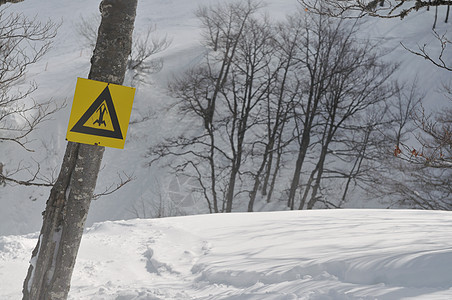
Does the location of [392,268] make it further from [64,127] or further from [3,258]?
[64,127]

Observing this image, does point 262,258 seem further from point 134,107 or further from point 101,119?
point 134,107

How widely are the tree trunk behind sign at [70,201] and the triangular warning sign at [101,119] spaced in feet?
0.43

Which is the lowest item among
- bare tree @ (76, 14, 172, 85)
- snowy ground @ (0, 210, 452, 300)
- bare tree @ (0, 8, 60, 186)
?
snowy ground @ (0, 210, 452, 300)

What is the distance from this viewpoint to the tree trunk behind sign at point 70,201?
11.8 feet

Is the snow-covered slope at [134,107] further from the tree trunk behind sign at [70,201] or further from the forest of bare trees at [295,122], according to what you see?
the tree trunk behind sign at [70,201]

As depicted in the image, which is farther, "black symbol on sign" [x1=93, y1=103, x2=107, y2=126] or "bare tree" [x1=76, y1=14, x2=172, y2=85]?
"bare tree" [x1=76, y1=14, x2=172, y2=85]

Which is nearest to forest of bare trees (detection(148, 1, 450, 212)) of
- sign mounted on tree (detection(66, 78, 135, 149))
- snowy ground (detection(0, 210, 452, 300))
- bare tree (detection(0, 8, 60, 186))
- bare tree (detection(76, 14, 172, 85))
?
bare tree (detection(76, 14, 172, 85))

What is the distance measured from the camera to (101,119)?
3598 mm

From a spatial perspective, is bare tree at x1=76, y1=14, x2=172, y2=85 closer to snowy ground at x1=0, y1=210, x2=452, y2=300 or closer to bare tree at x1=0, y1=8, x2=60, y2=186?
bare tree at x1=0, y1=8, x2=60, y2=186

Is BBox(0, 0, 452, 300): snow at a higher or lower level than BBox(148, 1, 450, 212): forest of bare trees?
lower

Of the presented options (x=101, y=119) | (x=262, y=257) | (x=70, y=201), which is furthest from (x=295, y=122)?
(x=70, y=201)

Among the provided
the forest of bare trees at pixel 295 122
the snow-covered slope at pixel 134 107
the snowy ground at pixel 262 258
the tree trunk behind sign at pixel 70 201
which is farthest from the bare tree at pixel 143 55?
the tree trunk behind sign at pixel 70 201

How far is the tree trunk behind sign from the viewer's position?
11.8ft

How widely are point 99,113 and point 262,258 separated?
7.71 ft
